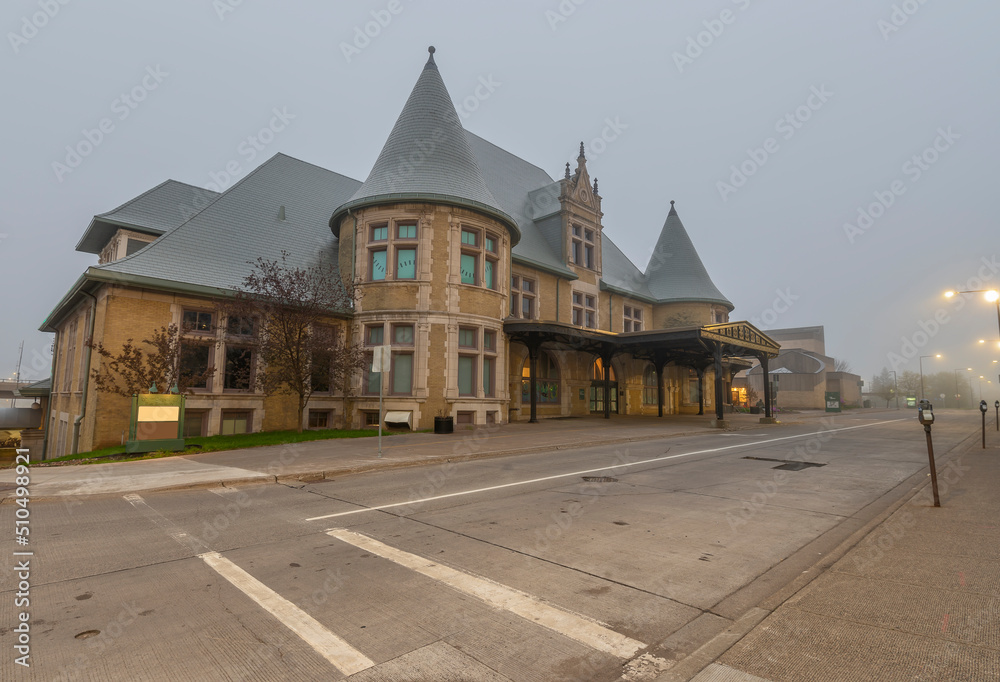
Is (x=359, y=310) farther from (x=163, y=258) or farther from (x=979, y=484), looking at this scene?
(x=979, y=484)

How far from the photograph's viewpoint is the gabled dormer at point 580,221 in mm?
31484

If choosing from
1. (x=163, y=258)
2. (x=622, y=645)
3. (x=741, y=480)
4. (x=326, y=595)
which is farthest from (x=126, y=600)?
(x=163, y=258)

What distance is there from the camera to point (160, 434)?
13891 mm

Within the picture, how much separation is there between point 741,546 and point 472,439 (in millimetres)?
11870

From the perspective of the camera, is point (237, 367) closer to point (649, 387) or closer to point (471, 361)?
point (471, 361)

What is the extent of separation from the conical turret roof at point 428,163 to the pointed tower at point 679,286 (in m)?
19.5

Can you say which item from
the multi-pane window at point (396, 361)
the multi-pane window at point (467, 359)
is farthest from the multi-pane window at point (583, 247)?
the multi-pane window at point (396, 361)

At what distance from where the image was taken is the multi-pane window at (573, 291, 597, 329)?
32125 mm

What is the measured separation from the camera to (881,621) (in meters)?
3.73

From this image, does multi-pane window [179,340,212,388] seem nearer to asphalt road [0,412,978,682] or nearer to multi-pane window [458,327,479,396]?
multi-pane window [458,327,479,396]

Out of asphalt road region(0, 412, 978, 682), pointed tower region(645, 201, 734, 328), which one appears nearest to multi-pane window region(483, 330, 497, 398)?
asphalt road region(0, 412, 978, 682)

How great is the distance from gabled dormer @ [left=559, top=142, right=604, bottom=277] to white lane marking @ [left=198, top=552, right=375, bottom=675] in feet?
91.9

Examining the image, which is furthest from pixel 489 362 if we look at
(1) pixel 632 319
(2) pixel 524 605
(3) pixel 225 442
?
(2) pixel 524 605

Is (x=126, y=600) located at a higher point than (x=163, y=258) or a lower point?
lower
